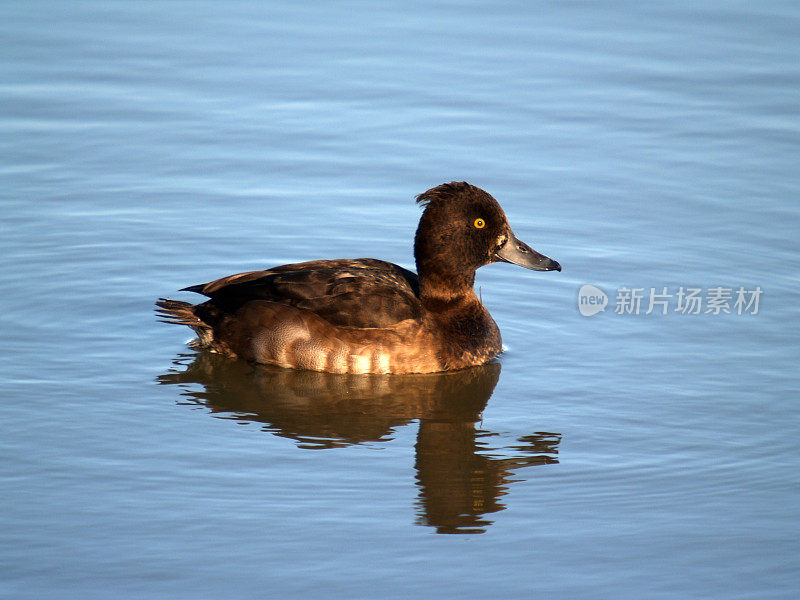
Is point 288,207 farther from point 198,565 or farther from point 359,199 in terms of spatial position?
point 198,565

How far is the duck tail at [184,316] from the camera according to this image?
9422 millimetres

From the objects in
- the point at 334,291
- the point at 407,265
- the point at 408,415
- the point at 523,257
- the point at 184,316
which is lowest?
the point at 408,415

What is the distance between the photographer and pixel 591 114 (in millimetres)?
13375

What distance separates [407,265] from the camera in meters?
10.9

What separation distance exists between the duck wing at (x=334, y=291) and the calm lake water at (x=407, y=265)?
0.47 m

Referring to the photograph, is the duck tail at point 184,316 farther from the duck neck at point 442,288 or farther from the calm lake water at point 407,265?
the duck neck at point 442,288

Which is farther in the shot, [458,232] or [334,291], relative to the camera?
[458,232]

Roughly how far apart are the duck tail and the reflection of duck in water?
172mm

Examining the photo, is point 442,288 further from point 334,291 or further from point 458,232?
point 334,291

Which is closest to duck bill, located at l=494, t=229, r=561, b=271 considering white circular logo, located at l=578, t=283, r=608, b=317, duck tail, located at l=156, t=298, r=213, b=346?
white circular logo, located at l=578, t=283, r=608, b=317

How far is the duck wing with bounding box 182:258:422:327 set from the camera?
29.9 ft

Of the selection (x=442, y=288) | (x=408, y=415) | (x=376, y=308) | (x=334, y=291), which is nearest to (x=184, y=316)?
(x=334, y=291)

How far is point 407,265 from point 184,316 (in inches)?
87.1

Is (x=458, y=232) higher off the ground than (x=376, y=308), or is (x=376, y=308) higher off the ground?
(x=458, y=232)
